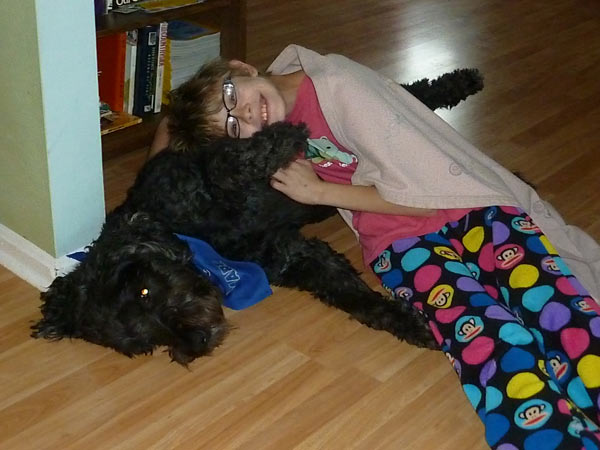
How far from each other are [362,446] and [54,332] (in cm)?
74

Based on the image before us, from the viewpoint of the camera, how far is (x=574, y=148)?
10.1ft

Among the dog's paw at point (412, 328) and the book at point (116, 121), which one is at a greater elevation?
the dog's paw at point (412, 328)

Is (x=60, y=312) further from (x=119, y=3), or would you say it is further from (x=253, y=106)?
(x=119, y=3)

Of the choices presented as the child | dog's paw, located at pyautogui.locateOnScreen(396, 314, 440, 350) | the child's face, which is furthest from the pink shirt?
dog's paw, located at pyautogui.locateOnScreen(396, 314, 440, 350)

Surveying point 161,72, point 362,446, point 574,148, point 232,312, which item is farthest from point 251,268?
point 574,148

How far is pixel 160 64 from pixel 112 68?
174 mm

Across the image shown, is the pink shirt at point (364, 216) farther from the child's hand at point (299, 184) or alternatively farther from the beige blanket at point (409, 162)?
the child's hand at point (299, 184)

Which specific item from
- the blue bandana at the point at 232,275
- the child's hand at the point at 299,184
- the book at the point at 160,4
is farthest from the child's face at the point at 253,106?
the book at the point at 160,4

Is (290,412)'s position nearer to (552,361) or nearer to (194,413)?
(194,413)

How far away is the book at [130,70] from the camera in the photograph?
2934mm

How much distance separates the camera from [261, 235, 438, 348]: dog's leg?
6.89 feet

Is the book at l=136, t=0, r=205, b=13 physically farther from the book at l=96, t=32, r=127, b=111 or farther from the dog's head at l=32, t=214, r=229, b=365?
the dog's head at l=32, t=214, r=229, b=365

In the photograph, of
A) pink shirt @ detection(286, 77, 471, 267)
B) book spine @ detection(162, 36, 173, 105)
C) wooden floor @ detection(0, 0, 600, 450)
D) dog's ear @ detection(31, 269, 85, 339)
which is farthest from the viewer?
book spine @ detection(162, 36, 173, 105)

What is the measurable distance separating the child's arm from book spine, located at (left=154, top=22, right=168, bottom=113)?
107cm
